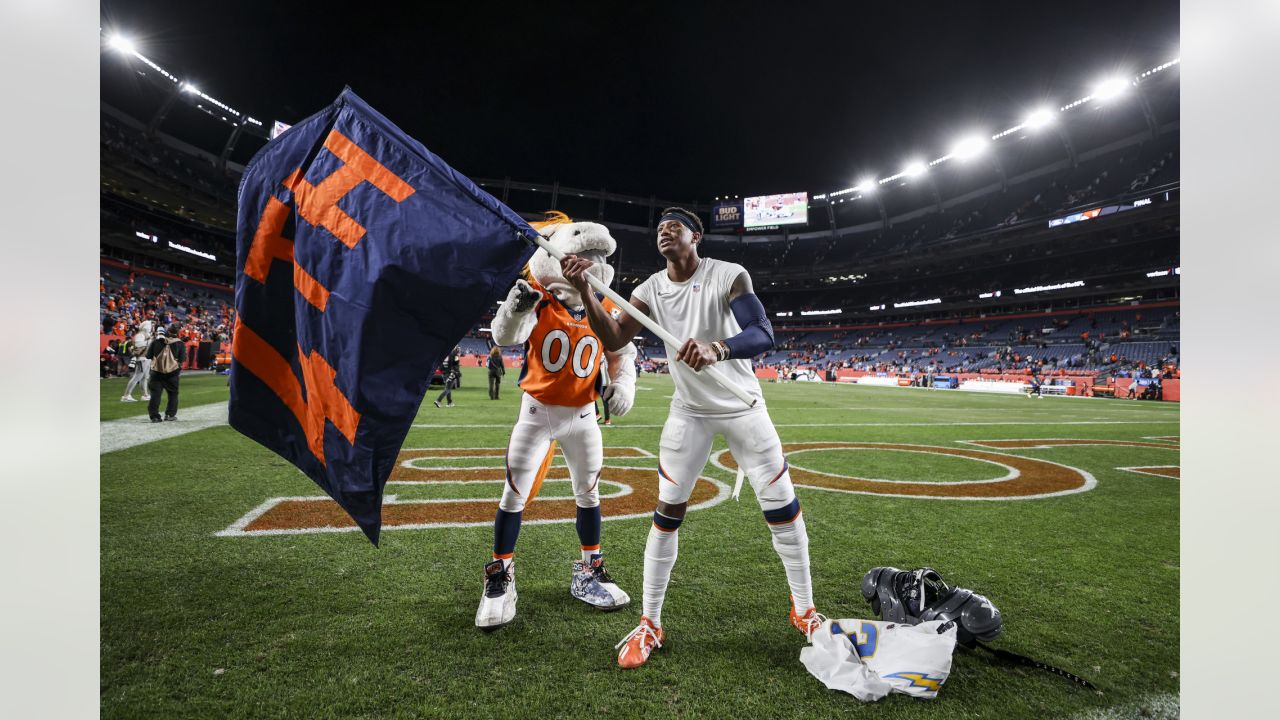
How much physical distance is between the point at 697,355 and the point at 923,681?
1631 millimetres

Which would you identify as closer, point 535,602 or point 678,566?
point 535,602

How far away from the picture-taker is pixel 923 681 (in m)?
2.21

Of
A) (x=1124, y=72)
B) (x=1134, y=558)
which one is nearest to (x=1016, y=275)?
(x=1124, y=72)

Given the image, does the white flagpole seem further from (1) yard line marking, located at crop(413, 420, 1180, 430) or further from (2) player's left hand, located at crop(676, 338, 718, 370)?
(1) yard line marking, located at crop(413, 420, 1180, 430)

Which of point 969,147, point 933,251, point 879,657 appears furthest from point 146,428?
point 933,251

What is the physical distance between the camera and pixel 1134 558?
3.75 meters

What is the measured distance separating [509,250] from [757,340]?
1238mm

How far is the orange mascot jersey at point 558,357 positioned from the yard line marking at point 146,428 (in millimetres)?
6376

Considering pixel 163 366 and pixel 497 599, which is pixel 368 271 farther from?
pixel 163 366

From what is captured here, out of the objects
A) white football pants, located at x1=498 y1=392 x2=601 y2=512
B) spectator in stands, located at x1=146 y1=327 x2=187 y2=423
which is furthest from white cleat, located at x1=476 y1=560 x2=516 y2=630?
spectator in stands, located at x1=146 y1=327 x2=187 y2=423

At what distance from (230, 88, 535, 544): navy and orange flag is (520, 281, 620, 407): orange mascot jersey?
0.79 meters

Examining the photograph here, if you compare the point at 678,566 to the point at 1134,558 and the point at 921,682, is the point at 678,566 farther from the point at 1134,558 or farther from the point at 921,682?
the point at 1134,558

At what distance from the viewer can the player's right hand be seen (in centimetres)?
292
